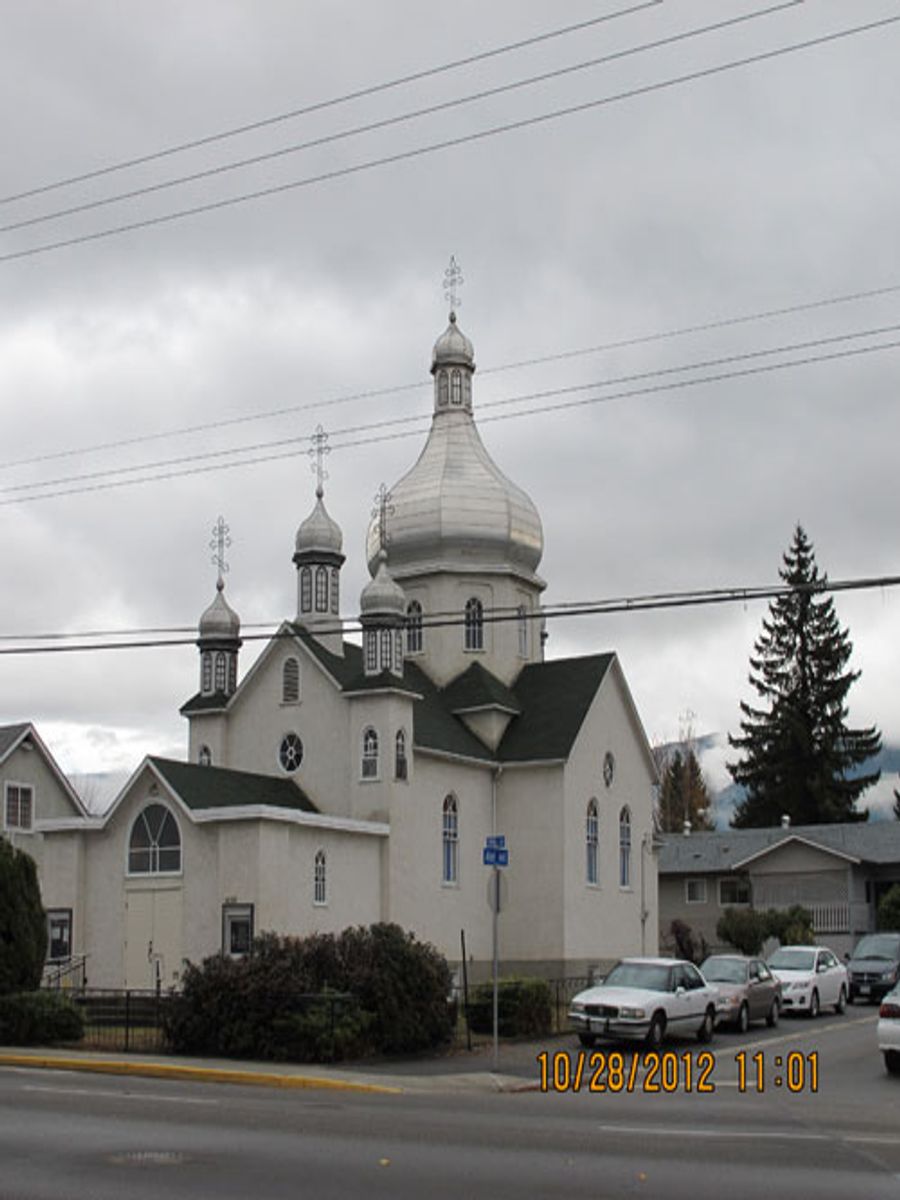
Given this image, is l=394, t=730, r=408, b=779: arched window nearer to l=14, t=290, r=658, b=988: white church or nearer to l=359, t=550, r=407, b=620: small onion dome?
l=14, t=290, r=658, b=988: white church

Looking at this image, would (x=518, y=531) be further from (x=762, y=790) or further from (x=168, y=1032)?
(x=762, y=790)

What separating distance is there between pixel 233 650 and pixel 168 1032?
23.7 m

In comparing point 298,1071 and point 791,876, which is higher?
point 791,876

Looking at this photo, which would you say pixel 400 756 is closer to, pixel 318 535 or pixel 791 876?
pixel 318 535

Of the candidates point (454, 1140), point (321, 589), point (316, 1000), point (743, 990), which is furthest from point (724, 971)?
point (321, 589)

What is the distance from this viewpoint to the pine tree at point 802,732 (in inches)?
3248

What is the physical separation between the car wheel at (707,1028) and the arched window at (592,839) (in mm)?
21457

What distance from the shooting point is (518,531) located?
53500 mm

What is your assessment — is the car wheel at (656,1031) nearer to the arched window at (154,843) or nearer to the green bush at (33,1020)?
the green bush at (33,1020)

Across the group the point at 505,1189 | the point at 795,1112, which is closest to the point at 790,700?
the point at 795,1112

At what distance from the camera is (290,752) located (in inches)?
1853

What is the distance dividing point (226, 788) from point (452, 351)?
19.3 meters

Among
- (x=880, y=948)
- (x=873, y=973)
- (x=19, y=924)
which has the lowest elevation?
(x=873, y=973)

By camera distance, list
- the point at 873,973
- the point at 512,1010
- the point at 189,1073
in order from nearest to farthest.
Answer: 1. the point at 189,1073
2. the point at 512,1010
3. the point at 873,973
